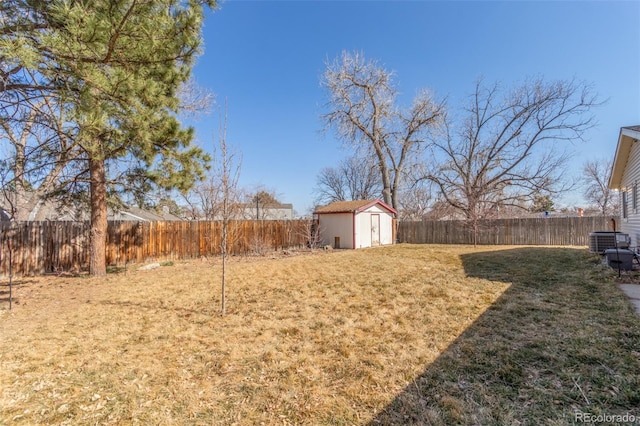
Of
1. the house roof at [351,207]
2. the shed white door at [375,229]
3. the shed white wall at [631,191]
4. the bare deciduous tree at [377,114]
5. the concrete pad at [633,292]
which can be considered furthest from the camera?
the bare deciduous tree at [377,114]

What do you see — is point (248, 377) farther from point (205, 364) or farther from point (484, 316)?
point (484, 316)

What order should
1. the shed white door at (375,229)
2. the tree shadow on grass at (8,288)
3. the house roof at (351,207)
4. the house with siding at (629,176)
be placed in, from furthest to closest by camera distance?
1. the shed white door at (375,229)
2. the house roof at (351,207)
3. the house with siding at (629,176)
4. the tree shadow on grass at (8,288)

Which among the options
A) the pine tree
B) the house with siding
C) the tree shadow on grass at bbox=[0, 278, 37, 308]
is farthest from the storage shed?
the tree shadow on grass at bbox=[0, 278, 37, 308]

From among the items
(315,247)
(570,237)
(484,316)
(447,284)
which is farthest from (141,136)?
(570,237)

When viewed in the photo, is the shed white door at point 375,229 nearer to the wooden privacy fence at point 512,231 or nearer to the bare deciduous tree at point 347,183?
the wooden privacy fence at point 512,231

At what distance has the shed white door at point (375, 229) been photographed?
1622 centimetres

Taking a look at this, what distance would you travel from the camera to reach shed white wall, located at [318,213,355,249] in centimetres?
1512

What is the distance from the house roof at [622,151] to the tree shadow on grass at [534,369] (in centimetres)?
447

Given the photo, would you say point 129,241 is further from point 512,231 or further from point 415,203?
point 415,203

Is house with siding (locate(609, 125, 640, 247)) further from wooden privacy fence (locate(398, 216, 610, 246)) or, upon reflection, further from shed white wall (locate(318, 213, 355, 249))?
shed white wall (locate(318, 213, 355, 249))

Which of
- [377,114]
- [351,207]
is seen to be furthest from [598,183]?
[351,207]

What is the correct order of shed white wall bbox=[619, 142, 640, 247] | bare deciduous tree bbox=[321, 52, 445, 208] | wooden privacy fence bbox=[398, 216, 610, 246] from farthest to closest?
bare deciduous tree bbox=[321, 52, 445, 208]
wooden privacy fence bbox=[398, 216, 610, 246]
shed white wall bbox=[619, 142, 640, 247]

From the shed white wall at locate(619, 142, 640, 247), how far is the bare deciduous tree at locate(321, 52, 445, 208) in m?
11.3

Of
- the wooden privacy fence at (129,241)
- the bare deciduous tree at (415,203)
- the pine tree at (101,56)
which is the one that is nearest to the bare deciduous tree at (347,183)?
the bare deciduous tree at (415,203)
